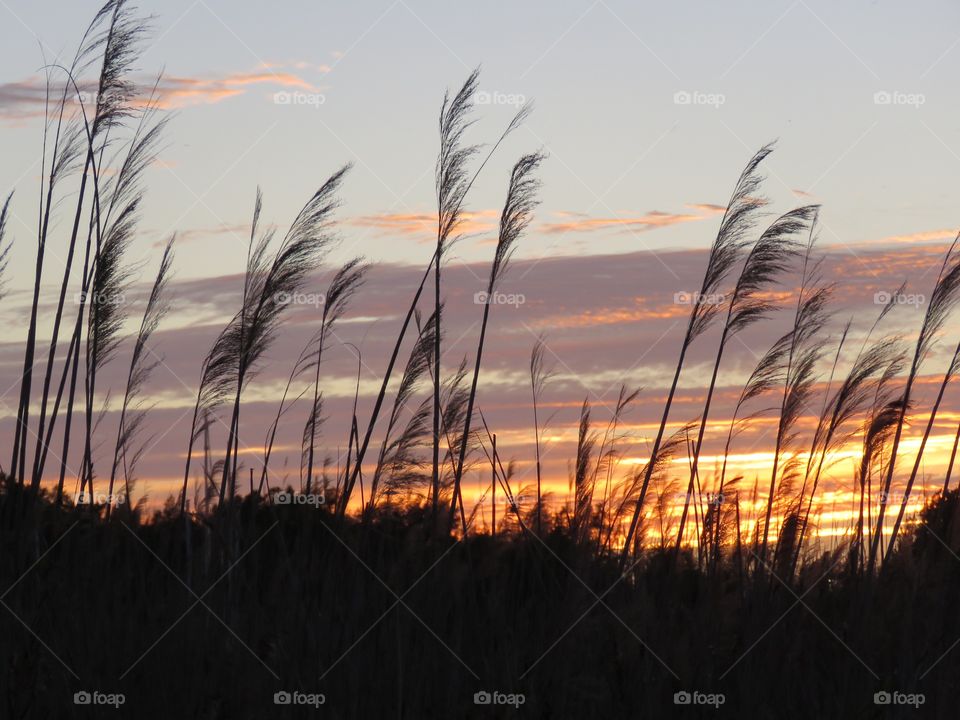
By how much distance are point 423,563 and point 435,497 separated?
69cm

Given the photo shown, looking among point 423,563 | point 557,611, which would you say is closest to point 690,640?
point 557,611

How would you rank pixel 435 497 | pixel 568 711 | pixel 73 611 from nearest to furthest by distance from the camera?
pixel 568 711, pixel 73 611, pixel 435 497

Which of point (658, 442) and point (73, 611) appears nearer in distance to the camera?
point (73, 611)

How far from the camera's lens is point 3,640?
3441 millimetres

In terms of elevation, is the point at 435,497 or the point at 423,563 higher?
the point at 435,497

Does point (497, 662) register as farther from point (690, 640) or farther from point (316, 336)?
point (316, 336)

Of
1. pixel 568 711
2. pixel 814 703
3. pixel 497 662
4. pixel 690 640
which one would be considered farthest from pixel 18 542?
pixel 814 703

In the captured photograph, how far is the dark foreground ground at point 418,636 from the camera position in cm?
324

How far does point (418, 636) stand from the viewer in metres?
3.63

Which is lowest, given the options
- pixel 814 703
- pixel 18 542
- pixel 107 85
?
pixel 814 703

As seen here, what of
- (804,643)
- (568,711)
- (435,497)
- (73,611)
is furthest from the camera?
(435,497)

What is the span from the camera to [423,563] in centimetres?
424

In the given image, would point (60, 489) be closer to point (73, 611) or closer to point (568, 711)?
point (73, 611)

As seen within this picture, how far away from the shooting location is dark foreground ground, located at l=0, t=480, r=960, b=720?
Answer: 3238mm
